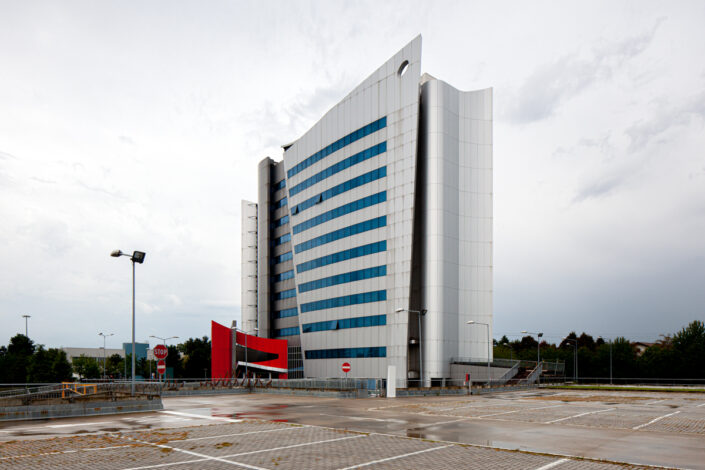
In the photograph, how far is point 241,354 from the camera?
2990 inches

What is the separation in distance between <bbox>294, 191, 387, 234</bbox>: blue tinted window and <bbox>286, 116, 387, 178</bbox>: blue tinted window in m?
8.81

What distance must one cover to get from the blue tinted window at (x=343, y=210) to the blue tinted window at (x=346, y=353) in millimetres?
18632

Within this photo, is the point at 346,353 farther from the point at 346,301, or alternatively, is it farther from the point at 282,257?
the point at 282,257

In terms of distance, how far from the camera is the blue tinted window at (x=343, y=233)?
70.2m

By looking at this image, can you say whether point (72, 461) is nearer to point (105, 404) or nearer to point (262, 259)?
point (105, 404)

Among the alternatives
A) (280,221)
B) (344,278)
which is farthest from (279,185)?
(344,278)

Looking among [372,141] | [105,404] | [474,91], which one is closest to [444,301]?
[372,141]

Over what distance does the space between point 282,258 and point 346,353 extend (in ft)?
96.4

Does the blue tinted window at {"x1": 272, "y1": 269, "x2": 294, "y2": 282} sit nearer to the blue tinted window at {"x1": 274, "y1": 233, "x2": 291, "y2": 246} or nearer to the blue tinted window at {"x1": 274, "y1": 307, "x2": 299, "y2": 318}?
the blue tinted window at {"x1": 274, "y1": 307, "x2": 299, "y2": 318}

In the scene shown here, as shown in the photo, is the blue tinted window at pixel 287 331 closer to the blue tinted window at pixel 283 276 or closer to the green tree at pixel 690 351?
the blue tinted window at pixel 283 276

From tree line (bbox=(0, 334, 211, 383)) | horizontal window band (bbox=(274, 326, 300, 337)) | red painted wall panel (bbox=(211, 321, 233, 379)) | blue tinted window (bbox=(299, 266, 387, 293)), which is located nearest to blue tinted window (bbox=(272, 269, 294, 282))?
horizontal window band (bbox=(274, 326, 300, 337))

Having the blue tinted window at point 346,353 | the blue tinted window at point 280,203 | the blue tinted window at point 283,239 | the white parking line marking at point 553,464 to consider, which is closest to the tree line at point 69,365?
the blue tinted window at point 283,239

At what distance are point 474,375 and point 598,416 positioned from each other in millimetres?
41559

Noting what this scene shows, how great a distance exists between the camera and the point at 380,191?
69938 mm
